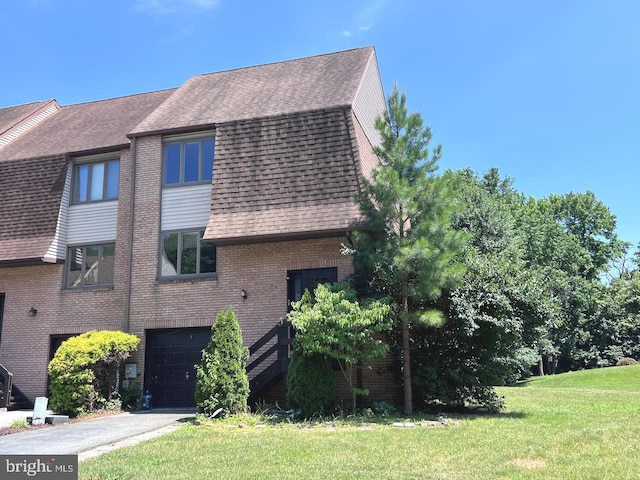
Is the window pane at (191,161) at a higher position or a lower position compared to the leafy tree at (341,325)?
higher

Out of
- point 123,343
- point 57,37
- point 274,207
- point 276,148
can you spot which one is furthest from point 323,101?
point 123,343

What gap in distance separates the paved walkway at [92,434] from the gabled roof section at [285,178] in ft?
15.0

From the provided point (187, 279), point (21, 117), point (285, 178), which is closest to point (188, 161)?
point (285, 178)

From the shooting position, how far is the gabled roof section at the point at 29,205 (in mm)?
15338

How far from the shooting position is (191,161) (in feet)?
50.5

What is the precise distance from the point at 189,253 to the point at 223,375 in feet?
15.1

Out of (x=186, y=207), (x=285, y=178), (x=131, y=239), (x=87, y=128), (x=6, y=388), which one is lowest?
(x=6, y=388)

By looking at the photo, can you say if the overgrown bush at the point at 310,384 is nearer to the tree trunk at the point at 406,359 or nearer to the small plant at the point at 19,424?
the tree trunk at the point at 406,359

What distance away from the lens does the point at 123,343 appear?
1348 cm

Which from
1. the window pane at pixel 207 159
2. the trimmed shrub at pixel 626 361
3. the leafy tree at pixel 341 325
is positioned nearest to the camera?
the leafy tree at pixel 341 325

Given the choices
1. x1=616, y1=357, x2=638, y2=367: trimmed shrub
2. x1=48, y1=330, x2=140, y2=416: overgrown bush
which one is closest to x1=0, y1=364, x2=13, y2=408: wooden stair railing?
x1=48, y1=330, x2=140, y2=416: overgrown bush

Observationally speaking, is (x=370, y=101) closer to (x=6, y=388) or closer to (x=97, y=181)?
(x=97, y=181)

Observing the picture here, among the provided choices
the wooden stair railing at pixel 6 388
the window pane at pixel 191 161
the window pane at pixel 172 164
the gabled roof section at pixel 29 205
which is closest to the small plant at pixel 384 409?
the window pane at pixel 191 161

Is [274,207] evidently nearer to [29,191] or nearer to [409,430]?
[409,430]
